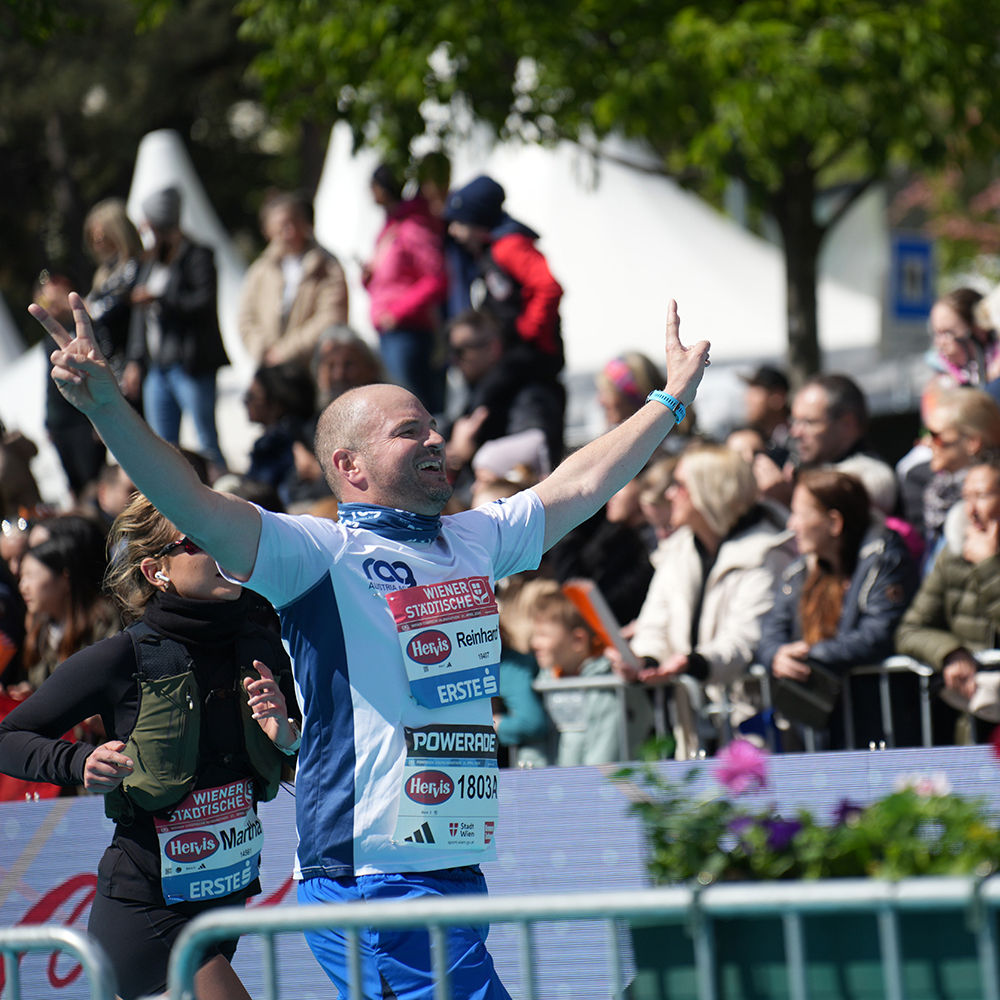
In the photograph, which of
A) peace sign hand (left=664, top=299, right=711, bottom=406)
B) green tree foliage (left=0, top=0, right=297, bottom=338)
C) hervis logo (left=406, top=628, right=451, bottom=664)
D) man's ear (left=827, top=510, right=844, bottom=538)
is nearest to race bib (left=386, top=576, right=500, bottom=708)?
hervis logo (left=406, top=628, right=451, bottom=664)

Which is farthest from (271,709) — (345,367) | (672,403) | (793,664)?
(345,367)

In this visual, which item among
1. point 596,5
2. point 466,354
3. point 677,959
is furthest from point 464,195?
point 677,959

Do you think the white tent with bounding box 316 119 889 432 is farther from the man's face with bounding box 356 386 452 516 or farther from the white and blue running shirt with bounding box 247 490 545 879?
the white and blue running shirt with bounding box 247 490 545 879

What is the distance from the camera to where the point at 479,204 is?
354 inches

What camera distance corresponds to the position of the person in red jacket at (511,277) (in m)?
8.82

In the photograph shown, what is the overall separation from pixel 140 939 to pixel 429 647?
3.62 feet

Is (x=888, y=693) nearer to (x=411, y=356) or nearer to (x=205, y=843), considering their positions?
(x=205, y=843)

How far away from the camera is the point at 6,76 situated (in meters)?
31.2

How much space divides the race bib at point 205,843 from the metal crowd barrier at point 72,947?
82 cm

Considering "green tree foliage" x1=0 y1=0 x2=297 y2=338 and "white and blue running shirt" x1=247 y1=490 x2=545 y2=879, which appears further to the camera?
"green tree foliage" x1=0 y1=0 x2=297 y2=338

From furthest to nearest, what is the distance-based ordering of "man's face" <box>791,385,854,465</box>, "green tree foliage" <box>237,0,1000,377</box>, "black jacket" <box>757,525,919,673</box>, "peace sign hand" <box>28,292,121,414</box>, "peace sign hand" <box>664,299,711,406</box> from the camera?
"green tree foliage" <box>237,0,1000,377</box> → "man's face" <box>791,385,854,465</box> → "black jacket" <box>757,525,919,673</box> → "peace sign hand" <box>664,299,711,406</box> → "peace sign hand" <box>28,292,121,414</box>

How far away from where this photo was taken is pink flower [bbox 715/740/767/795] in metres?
2.61

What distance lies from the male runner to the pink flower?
883mm

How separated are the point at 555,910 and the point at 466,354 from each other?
6654 mm
